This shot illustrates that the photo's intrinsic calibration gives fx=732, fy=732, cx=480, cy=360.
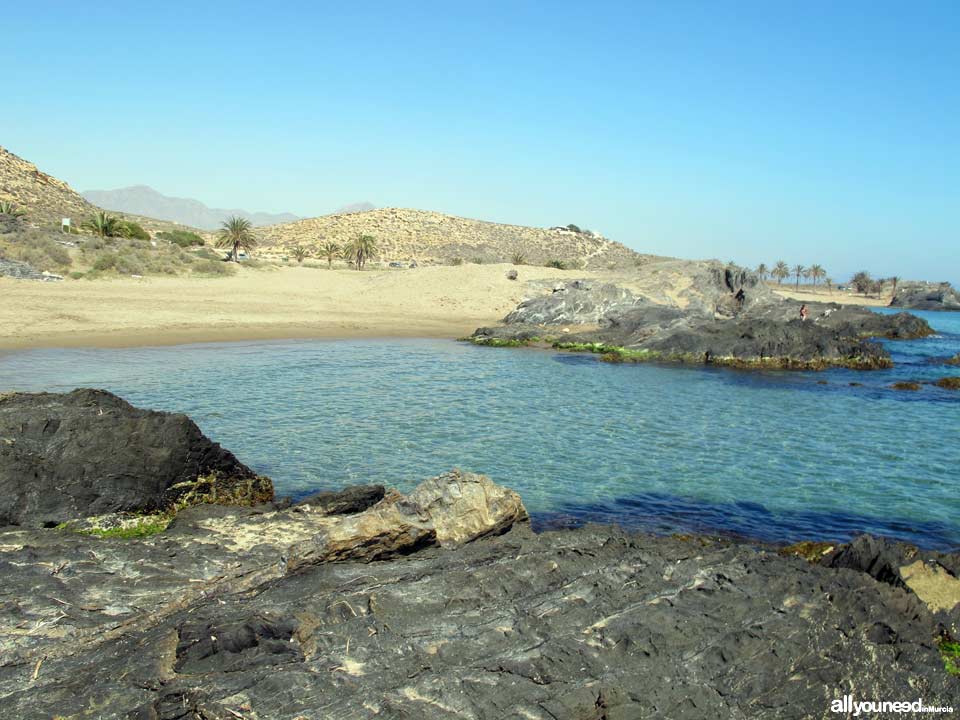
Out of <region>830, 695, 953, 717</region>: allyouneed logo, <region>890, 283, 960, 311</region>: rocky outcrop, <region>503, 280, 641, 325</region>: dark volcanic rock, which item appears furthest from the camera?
<region>890, 283, 960, 311</region>: rocky outcrop

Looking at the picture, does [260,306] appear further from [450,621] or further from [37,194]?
[37,194]

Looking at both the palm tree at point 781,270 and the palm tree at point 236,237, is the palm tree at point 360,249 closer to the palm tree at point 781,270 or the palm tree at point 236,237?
the palm tree at point 236,237

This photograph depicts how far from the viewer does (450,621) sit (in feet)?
20.1

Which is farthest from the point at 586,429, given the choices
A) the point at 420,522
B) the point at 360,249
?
the point at 360,249

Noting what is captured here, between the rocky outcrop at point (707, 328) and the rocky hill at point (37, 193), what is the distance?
135 feet

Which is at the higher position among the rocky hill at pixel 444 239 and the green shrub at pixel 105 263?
the rocky hill at pixel 444 239

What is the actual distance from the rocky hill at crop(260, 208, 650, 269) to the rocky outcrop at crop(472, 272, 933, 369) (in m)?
40.0

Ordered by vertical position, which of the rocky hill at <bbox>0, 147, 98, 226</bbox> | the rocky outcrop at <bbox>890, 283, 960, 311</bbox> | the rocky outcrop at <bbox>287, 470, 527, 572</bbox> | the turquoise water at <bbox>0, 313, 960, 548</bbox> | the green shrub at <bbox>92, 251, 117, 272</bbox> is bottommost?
the turquoise water at <bbox>0, 313, 960, 548</bbox>

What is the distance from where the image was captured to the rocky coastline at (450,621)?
531 cm

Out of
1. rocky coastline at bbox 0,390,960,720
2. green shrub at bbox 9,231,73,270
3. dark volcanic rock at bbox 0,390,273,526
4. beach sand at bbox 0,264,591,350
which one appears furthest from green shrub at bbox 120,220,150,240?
rocky coastline at bbox 0,390,960,720

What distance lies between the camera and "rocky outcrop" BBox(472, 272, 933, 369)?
3155cm

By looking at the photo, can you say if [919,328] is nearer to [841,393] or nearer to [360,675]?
[841,393]

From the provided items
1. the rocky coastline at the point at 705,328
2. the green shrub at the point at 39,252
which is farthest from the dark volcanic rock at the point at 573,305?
the green shrub at the point at 39,252

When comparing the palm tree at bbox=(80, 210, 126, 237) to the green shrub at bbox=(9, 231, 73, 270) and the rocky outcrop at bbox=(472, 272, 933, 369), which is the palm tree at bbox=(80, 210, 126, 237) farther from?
the rocky outcrop at bbox=(472, 272, 933, 369)
